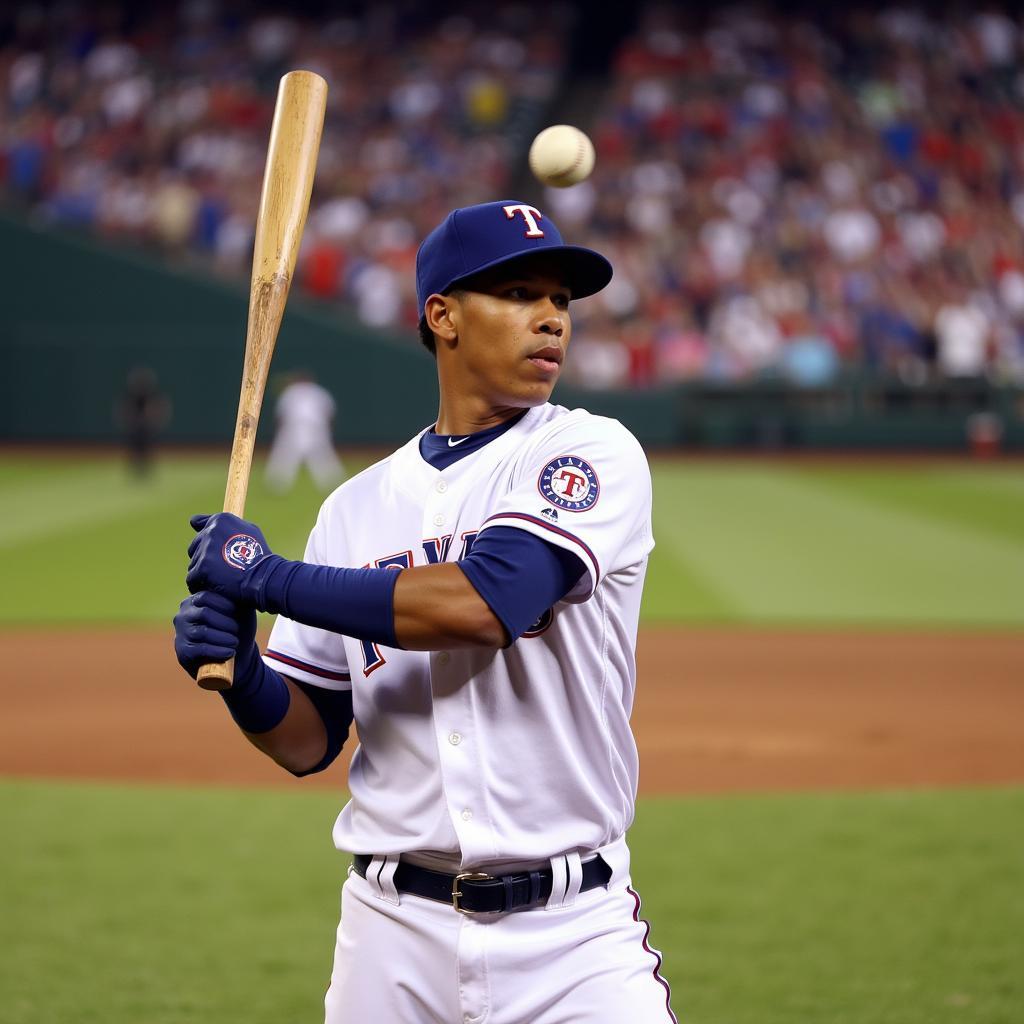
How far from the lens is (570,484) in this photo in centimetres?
243

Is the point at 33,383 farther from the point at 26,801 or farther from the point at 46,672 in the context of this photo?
the point at 26,801

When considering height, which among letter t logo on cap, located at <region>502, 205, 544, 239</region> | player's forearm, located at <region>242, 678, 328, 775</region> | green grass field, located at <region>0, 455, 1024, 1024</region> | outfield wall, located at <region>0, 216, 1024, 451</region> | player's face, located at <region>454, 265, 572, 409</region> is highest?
outfield wall, located at <region>0, 216, 1024, 451</region>

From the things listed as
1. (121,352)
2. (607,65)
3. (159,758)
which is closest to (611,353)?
(121,352)

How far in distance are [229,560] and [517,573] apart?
0.46 m

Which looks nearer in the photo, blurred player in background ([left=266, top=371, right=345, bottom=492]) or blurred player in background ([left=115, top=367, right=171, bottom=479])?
blurred player in background ([left=266, top=371, right=345, bottom=492])

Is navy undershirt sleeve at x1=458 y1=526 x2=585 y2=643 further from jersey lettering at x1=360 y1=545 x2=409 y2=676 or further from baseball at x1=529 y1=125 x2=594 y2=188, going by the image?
baseball at x1=529 y1=125 x2=594 y2=188

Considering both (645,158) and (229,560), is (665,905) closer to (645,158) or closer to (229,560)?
(229,560)

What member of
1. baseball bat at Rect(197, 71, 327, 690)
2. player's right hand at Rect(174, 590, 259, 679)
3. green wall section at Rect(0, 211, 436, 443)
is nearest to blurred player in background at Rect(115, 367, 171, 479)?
green wall section at Rect(0, 211, 436, 443)

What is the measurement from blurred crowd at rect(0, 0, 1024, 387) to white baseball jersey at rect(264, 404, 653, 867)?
20.2 meters

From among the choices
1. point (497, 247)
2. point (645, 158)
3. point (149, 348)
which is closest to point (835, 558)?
point (497, 247)

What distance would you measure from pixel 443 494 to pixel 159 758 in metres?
5.25

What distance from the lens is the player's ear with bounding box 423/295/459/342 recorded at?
104 inches

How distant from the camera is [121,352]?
2383 centimetres

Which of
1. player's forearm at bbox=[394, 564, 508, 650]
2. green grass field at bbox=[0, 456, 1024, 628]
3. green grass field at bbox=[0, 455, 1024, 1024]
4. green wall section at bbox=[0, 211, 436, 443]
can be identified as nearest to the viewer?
player's forearm at bbox=[394, 564, 508, 650]
